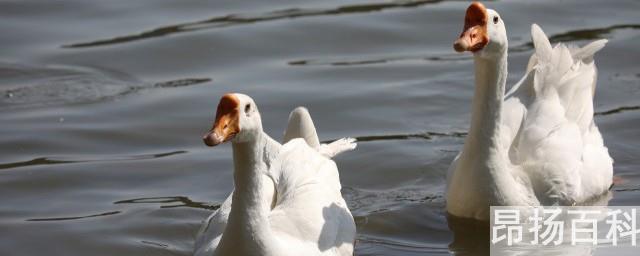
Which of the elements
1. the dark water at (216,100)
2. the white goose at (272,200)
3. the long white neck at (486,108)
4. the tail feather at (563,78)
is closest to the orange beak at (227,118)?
the white goose at (272,200)

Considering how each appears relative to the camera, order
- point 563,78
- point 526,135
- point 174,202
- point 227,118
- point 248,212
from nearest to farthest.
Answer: point 227,118 → point 248,212 → point 526,135 → point 174,202 → point 563,78

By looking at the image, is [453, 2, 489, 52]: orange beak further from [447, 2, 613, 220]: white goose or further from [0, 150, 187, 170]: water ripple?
[0, 150, 187, 170]: water ripple

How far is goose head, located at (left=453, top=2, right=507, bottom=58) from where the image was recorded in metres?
7.38

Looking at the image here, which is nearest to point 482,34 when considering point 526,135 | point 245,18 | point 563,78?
point 526,135

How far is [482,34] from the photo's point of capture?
746 centimetres

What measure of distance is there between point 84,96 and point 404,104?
269 centimetres

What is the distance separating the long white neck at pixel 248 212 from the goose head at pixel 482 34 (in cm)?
151

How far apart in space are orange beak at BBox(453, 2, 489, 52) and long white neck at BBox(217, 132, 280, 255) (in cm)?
161

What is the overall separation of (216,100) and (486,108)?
321cm

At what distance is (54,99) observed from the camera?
10.6 meters

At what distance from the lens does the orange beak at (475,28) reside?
7379 millimetres

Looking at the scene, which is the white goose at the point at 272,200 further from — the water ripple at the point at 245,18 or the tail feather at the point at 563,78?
the water ripple at the point at 245,18

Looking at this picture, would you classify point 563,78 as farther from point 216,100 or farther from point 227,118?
point 227,118

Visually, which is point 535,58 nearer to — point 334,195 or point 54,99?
point 334,195
